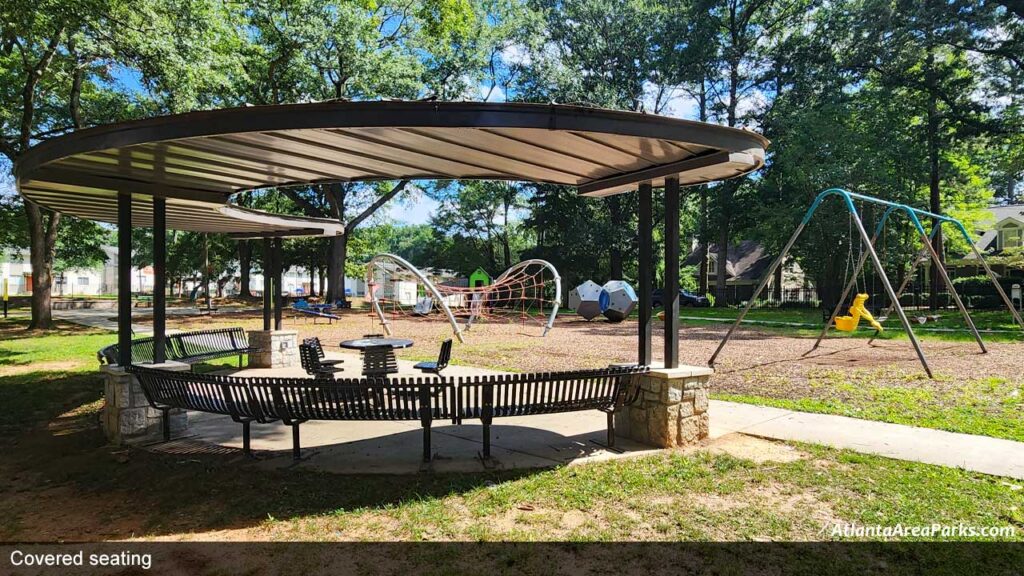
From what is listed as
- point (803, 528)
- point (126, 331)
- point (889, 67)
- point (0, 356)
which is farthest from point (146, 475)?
point (889, 67)

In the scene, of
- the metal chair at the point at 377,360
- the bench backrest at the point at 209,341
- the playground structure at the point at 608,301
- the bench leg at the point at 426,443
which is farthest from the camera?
the playground structure at the point at 608,301

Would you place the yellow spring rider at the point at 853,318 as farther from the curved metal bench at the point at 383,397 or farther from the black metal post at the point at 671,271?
the curved metal bench at the point at 383,397

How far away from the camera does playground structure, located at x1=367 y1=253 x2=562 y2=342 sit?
1800cm

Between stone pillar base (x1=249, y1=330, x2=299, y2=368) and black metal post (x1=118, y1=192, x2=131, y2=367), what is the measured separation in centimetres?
445

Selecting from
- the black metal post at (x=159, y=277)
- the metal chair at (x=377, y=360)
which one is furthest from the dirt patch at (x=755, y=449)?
the black metal post at (x=159, y=277)

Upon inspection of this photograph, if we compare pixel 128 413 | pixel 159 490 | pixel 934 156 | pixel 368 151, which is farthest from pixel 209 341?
pixel 934 156

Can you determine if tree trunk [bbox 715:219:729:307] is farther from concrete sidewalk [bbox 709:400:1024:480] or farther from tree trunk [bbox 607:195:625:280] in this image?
concrete sidewalk [bbox 709:400:1024:480]

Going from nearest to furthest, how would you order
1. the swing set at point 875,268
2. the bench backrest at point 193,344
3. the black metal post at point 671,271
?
the black metal post at point 671,271
the bench backrest at point 193,344
the swing set at point 875,268

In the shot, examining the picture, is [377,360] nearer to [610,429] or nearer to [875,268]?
[610,429]

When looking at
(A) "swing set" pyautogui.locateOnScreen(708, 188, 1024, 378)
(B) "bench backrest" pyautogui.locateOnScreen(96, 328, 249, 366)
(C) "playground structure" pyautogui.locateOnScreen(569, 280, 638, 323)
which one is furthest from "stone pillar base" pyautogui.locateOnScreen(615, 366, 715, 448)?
(C) "playground structure" pyautogui.locateOnScreen(569, 280, 638, 323)

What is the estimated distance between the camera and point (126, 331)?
6.30 metres

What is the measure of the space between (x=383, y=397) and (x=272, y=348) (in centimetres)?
680

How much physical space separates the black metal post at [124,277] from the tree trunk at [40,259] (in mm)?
14746
